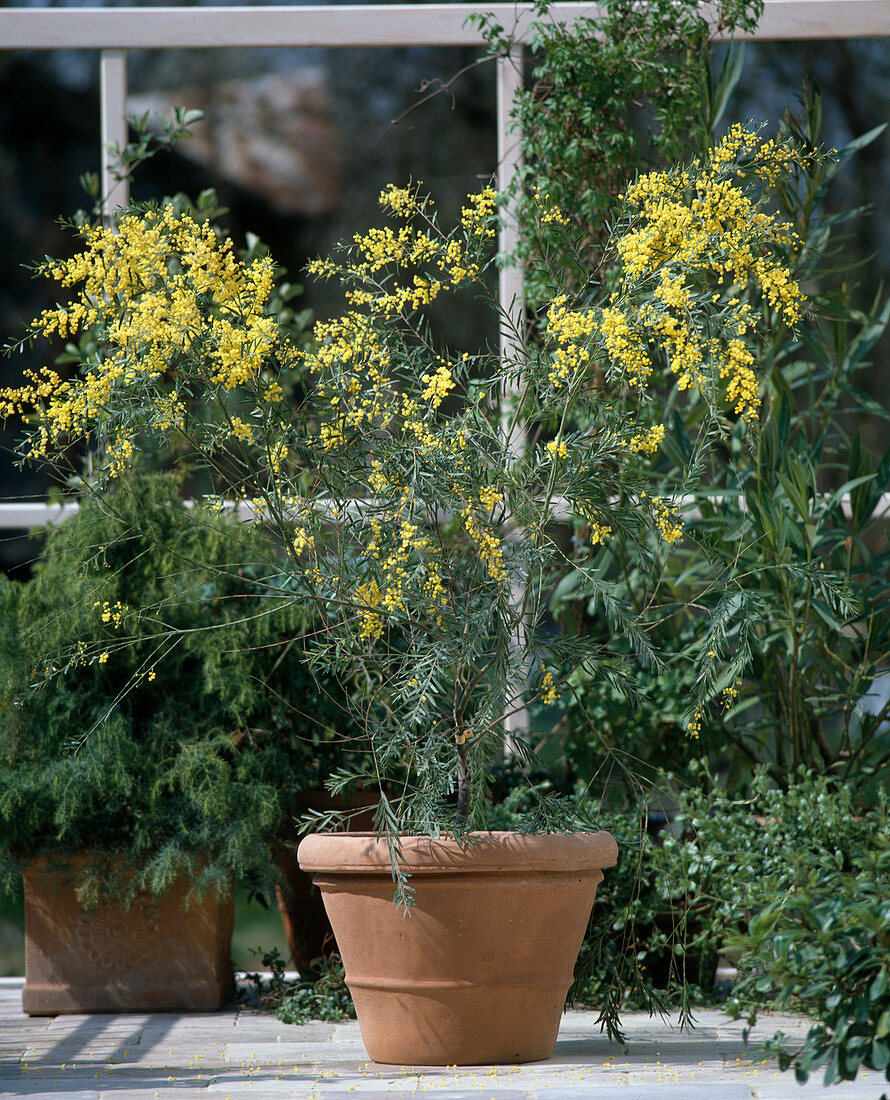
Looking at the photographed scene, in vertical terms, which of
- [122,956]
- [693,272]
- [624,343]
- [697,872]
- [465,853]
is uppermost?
[693,272]

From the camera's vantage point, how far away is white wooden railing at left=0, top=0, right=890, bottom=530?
403 centimetres

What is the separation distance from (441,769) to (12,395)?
1.12 m

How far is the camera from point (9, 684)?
3012 mm

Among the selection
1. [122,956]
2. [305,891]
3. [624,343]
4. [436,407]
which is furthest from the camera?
[305,891]

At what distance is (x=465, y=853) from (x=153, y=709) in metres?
1.12

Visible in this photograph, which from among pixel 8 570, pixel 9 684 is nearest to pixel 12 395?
pixel 9 684

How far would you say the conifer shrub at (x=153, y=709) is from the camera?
2932 millimetres

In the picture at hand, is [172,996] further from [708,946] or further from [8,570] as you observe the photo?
[8,570]

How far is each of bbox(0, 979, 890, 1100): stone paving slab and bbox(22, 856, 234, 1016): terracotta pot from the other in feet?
0.16

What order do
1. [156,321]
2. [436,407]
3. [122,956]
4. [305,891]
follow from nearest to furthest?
1. [156,321]
2. [436,407]
3. [122,956]
4. [305,891]

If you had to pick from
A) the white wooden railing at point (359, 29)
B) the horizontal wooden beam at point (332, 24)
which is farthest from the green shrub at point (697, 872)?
the horizontal wooden beam at point (332, 24)

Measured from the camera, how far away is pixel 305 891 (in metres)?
3.26

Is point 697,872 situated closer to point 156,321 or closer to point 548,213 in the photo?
point 548,213

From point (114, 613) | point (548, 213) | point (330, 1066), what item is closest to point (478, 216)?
point (548, 213)
